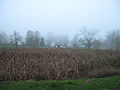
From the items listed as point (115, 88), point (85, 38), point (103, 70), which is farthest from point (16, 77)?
point (85, 38)

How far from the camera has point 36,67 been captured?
7.42 meters

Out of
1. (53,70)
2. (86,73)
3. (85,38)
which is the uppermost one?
(85,38)

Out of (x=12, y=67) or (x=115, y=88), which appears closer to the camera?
(x=115, y=88)

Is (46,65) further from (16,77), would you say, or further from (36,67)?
(16,77)

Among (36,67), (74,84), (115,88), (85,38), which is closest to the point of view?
(115,88)

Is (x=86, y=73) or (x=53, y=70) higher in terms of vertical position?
(x=53, y=70)

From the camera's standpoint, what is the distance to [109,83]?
5.61m

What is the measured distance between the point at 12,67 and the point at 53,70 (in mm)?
2858

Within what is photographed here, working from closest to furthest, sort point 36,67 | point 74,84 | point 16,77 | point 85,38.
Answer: point 74,84 → point 16,77 → point 36,67 → point 85,38

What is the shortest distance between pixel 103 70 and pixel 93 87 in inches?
144

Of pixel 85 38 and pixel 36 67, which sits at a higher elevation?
pixel 85 38

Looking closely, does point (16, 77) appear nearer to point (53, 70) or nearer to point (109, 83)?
point (53, 70)

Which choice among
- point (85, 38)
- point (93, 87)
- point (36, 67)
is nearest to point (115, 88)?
point (93, 87)

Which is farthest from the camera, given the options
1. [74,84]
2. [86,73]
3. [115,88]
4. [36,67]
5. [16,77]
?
[86,73]
